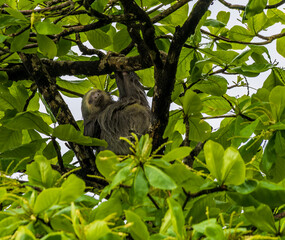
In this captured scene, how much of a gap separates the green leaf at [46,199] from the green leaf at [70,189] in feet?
0.39

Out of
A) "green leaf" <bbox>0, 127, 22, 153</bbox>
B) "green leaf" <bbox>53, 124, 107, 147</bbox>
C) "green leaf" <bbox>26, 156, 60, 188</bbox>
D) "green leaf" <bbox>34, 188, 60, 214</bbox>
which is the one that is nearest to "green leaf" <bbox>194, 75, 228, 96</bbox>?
"green leaf" <bbox>53, 124, 107, 147</bbox>

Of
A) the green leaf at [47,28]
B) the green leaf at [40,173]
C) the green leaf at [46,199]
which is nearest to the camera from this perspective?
the green leaf at [46,199]

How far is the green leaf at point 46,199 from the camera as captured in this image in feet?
4.19

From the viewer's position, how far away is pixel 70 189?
1417 millimetres

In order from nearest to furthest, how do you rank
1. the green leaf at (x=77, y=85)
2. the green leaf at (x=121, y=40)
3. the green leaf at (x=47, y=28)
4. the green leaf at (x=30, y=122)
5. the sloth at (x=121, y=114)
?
the green leaf at (x=47, y=28) → the green leaf at (x=30, y=122) → the green leaf at (x=121, y=40) → the green leaf at (x=77, y=85) → the sloth at (x=121, y=114)

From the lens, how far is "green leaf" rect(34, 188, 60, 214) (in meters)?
1.28

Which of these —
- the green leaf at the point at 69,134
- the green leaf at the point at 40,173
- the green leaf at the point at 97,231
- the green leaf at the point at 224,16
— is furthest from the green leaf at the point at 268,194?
the green leaf at the point at 224,16

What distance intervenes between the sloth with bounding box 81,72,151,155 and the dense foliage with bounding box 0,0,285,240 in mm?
187

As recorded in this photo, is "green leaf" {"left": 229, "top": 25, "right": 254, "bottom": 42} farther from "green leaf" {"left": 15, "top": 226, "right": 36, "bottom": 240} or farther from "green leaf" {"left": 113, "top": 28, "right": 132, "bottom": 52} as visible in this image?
"green leaf" {"left": 15, "top": 226, "right": 36, "bottom": 240}

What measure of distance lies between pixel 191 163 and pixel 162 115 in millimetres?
523

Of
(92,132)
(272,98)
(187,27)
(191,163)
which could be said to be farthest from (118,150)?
(272,98)

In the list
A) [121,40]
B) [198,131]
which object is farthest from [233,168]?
[121,40]

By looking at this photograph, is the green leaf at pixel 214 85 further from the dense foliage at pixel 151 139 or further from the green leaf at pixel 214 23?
the green leaf at pixel 214 23

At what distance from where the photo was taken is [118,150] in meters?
4.10
